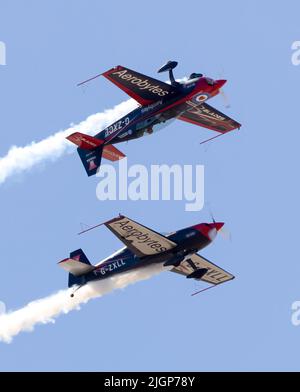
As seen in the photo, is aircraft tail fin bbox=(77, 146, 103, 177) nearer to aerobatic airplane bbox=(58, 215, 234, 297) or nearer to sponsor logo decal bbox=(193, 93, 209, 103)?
aerobatic airplane bbox=(58, 215, 234, 297)

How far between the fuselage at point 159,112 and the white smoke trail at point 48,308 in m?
6.84

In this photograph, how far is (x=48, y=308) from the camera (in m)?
67.6

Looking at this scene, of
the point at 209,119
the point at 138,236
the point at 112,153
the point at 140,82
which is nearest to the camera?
the point at 138,236

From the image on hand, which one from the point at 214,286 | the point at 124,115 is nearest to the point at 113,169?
the point at 124,115

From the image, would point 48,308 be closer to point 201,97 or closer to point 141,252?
point 141,252

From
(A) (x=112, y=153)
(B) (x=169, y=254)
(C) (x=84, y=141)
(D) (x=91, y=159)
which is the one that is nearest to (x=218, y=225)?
(B) (x=169, y=254)

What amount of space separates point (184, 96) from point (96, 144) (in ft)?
18.7

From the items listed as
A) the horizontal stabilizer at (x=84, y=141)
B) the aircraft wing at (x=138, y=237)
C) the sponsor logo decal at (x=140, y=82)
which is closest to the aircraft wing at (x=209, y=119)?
the sponsor logo decal at (x=140, y=82)

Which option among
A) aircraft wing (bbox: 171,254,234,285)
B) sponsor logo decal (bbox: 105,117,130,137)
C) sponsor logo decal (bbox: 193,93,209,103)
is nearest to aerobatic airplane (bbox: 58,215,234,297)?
aircraft wing (bbox: 171,254,234,285)

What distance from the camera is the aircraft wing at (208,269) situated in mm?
67188

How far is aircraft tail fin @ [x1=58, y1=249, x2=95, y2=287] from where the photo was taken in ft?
216

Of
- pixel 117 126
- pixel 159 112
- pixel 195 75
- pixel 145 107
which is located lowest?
pixel 159 112

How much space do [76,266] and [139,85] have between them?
8.34 metres
